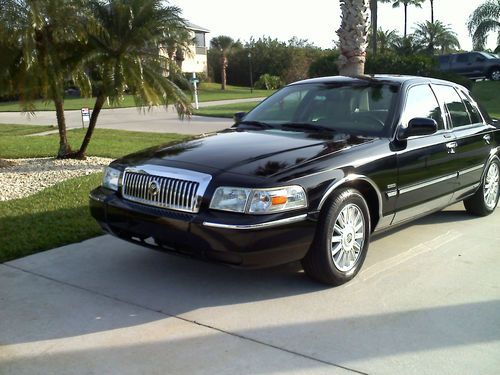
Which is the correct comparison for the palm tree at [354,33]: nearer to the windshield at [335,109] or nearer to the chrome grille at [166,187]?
the windshield at [335,109]

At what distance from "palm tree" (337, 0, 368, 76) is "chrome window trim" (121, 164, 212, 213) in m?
7.97

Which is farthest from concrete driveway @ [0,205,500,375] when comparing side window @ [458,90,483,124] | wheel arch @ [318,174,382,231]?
side window @ [458,90,483,124]

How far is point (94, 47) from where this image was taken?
9.20 metres

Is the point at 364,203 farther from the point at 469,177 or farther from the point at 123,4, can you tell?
the point at 123,4

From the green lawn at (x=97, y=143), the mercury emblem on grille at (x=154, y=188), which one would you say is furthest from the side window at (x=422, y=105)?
the green lawn at (x=97, y=143)

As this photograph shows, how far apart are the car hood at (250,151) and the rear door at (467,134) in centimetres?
153

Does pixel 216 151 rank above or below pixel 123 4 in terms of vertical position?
below

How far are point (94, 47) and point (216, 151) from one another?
217 inches

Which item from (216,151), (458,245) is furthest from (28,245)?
(458,245)

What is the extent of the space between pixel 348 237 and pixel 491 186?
3.04m

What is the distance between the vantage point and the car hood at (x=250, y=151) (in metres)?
4.19

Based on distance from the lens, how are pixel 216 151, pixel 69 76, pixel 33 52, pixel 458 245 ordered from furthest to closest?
1. pixel 69 76
2. pixel 33 52
3. pixel 458 245
4. pixel 216 151

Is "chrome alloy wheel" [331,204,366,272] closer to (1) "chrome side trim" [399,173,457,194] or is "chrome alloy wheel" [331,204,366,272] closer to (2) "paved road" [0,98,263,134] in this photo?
(1) "chrome side trim" [399,173,457,194]

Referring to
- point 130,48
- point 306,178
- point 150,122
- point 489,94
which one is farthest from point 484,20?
point 306,178
